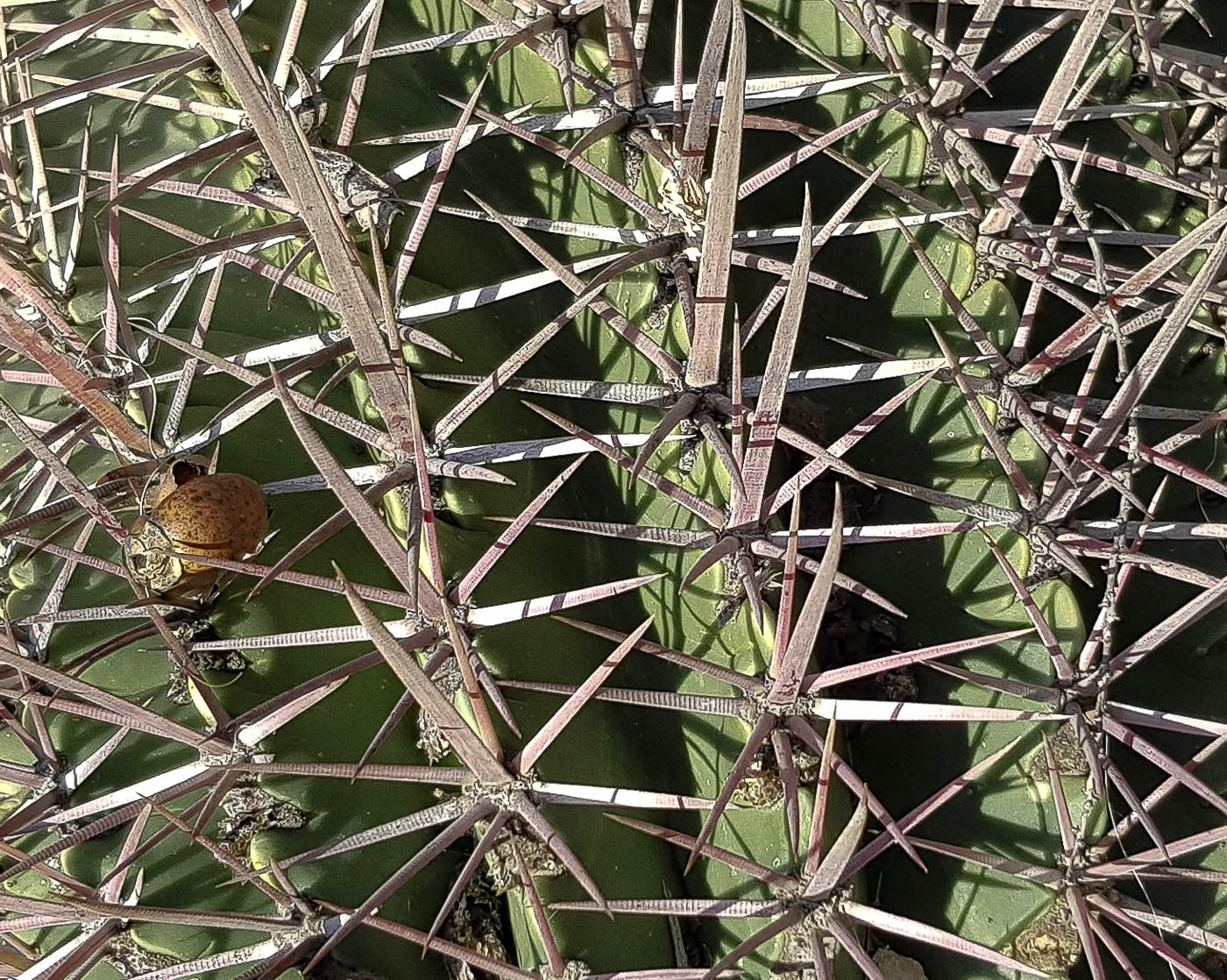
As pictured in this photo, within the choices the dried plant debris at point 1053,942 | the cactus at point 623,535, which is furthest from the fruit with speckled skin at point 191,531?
the dried plant debris at point 1053,942

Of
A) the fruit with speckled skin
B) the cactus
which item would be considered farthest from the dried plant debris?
the fruit with speckled skin

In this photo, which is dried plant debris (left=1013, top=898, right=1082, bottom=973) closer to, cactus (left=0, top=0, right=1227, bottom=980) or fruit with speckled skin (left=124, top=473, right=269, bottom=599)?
cactus (left=0, top=0, right=1227, bottom=980)

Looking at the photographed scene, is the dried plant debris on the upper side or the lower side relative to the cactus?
Answer: lower

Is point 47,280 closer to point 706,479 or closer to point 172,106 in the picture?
point 172,106

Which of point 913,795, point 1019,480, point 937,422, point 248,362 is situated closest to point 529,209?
point 248,362

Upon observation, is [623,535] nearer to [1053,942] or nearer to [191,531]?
[191,531]

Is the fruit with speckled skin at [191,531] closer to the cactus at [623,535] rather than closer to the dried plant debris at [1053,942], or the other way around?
the cactus at [623,535]

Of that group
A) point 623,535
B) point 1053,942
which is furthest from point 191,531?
point 1053,942
